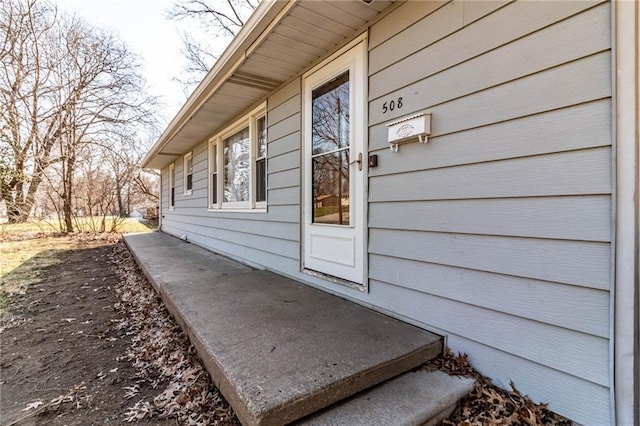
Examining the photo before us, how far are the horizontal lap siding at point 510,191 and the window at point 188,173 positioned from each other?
20.8 ft

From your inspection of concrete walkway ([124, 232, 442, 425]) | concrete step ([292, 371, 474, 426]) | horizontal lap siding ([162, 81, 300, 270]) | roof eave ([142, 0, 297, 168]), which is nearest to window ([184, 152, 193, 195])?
roof eave ([142, 0, 297, 168])

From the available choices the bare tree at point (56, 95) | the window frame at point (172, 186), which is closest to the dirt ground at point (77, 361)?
the window frame at point (172, 186)

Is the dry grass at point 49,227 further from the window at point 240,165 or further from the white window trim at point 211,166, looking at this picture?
the window at point 240,165

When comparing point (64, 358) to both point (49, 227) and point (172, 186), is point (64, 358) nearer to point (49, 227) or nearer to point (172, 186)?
point (172, 186)

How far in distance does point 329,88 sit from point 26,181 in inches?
497

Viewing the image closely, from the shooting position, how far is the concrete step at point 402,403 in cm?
136

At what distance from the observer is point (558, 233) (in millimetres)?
1453

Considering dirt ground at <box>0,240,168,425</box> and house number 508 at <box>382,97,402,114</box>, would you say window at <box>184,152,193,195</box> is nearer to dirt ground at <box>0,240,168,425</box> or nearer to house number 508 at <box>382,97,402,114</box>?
dirt ground at <box>0,240,168,425</box>

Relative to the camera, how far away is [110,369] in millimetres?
2219

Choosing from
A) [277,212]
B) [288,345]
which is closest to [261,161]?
[277,212]

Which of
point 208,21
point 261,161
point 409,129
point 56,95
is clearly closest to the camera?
point 409,129

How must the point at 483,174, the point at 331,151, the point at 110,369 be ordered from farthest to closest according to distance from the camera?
the point at 331,151, the point at 110,369, the point at 483,174

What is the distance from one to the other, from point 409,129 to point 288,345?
156 cm

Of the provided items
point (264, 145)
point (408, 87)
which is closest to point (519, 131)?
point (408, 87)
